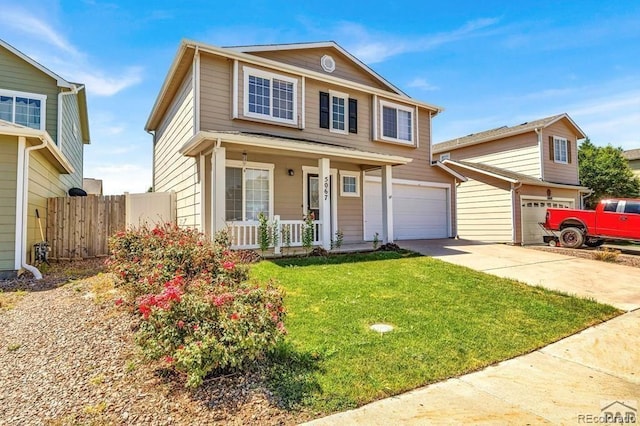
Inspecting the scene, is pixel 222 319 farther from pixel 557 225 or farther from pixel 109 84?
pixel 557 225

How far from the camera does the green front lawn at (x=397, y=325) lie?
10.6ft

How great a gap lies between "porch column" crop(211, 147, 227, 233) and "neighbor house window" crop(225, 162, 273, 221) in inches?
53.9

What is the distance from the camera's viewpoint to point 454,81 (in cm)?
1392

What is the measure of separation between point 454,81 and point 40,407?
1526 centimetres

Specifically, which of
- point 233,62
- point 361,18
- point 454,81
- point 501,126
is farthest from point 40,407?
point 501,126

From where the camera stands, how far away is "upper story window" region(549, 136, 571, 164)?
57.6ft

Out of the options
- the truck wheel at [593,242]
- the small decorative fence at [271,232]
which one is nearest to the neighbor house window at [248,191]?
the small decorative fence at [271,232]

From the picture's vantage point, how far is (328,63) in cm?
1247

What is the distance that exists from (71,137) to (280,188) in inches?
406

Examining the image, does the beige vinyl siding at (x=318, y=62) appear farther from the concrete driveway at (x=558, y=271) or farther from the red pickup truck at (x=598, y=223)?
the red pickup truck at (x=598, y=223)

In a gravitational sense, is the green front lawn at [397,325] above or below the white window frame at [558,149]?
below

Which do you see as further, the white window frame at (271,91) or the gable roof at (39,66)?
the gable roof at (39,66)

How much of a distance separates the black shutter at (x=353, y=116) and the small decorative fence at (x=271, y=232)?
4387mm

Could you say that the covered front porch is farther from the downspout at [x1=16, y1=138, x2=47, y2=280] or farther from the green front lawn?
the downspout at [x1=16, y1=138, x2=47, y2=280]
